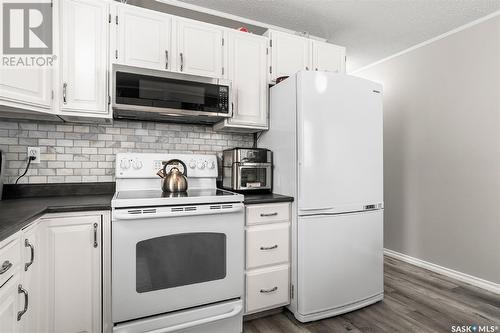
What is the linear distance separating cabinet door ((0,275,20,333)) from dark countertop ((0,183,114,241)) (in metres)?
0.21

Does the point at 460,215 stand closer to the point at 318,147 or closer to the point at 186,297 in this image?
the point at 318,147

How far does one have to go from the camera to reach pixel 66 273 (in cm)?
152

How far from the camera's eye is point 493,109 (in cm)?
248

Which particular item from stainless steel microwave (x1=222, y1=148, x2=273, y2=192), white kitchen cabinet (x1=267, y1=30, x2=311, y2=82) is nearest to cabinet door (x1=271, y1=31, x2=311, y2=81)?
white kitchen cabinet (x1=267, y1=30, x2=311, y2=82)

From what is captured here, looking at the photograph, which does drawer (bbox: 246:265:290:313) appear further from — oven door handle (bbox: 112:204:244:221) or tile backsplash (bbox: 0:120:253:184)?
tile backsplash (bbox: 0:120:253:184)

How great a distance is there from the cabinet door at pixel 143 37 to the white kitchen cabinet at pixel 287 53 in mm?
900

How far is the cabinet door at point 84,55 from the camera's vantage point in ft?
5.98

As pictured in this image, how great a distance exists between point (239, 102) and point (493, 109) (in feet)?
7.56

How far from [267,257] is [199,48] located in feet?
5.59

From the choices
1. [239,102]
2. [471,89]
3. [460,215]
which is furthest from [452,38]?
[239,102]

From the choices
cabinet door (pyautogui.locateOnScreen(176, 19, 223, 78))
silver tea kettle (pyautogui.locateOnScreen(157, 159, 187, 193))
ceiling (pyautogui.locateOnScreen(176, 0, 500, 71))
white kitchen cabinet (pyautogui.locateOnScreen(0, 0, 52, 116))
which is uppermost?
ceiling (pyautogui.locateOnScreen(176, 0, 500, 71))

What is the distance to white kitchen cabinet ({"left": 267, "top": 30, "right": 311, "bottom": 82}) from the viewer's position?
2453mm

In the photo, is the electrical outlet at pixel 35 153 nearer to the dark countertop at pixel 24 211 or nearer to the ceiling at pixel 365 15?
the dark countertop at pixel 24 211

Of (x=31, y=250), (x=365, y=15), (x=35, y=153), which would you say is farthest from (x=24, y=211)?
(x=365, y=15)
